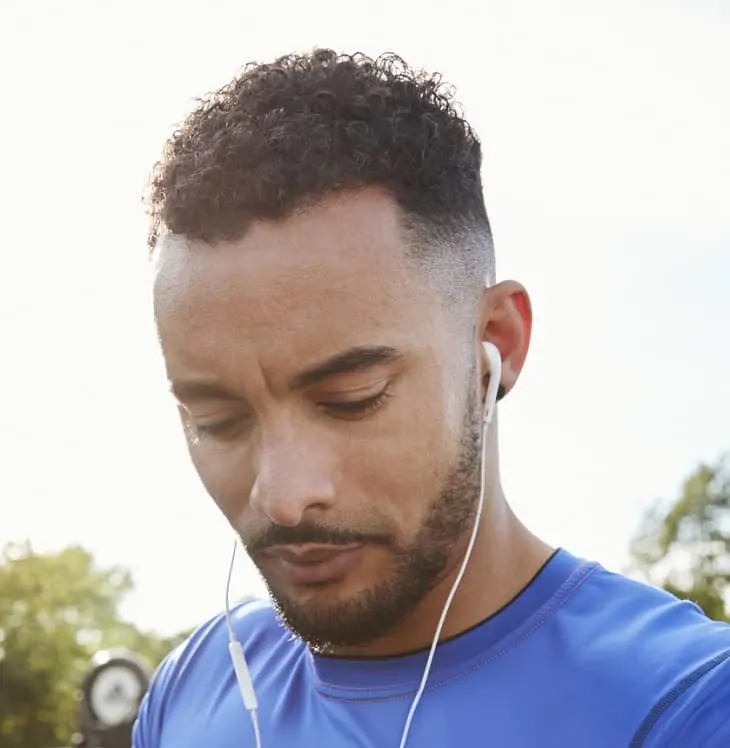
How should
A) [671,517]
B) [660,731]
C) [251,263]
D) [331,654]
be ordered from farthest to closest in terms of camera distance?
1. [671,517]
2. [331,654]
3. [251,263]
4. [660,731]

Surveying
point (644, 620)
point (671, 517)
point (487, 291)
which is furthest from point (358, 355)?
point (671, 517)

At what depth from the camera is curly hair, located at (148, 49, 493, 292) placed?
2.02m

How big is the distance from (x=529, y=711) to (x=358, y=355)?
0.66 meters

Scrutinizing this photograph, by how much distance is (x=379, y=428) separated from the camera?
1973 mm

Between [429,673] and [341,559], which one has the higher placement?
[341,559]

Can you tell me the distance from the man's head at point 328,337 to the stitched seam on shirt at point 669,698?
0.43m

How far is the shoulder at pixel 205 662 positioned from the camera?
256 cm

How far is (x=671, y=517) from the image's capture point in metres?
31.0

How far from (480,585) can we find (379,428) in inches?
15.0

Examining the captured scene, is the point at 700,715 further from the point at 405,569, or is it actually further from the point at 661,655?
the point at 405,569

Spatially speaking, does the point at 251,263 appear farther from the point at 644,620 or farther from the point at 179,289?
the point at 644,620

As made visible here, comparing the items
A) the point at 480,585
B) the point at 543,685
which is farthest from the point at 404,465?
the point at 543,685

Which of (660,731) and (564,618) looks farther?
(564,618)

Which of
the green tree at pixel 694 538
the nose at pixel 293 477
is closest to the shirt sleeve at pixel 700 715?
the nose at pixel 293 477
